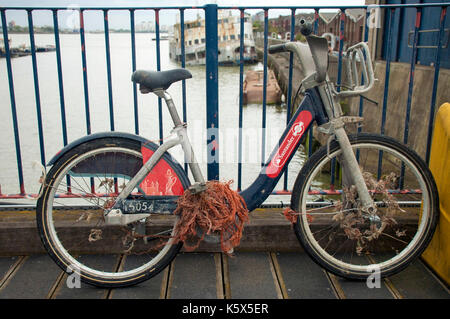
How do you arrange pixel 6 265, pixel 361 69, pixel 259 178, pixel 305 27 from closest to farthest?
pixel 305 27 < pixel 361 69 < pixel 259 178 < pixel 6 265

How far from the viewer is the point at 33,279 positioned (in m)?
2.60

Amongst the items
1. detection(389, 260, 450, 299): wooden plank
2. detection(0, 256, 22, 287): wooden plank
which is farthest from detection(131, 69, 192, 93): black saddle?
detection(389, 260, 450, 299): wooden plank

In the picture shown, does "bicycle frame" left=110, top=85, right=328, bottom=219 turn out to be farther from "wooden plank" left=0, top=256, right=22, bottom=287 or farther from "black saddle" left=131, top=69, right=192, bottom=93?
"wooden plank" left=0, top=256, right=22, bottom=287

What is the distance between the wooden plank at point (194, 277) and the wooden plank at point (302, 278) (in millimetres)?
444

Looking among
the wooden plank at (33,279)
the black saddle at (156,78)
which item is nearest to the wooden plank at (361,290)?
the black saddle at (156,78)

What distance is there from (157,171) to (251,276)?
2.86 feet

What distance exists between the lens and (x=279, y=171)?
2.54 meters

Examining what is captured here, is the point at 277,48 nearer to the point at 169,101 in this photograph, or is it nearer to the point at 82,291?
the point at 169,101

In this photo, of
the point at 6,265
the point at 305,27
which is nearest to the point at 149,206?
the point at 6,265

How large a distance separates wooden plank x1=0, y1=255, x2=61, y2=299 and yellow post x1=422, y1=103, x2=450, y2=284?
231 centimetres

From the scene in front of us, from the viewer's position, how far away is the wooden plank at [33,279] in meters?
2.46

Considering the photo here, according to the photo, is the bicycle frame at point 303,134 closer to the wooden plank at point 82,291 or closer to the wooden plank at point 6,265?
the wooden plank at point 82,291

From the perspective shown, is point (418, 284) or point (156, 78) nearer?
point (156, 78)

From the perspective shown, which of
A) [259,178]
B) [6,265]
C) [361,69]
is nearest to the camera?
[361,69]
